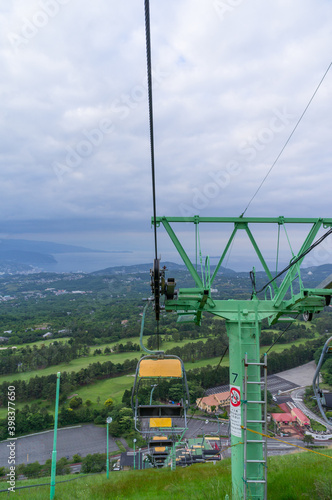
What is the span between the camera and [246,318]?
531cm

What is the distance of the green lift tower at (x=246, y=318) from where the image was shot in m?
4.74

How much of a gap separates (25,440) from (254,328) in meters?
43.0

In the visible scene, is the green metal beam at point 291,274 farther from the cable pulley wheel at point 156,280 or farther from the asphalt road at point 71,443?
the asphalt road at point 71,443

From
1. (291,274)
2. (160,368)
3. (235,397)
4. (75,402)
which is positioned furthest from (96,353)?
(291,274)

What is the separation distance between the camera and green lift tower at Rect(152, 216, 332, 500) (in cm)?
474

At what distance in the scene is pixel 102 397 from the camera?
44.2 meters

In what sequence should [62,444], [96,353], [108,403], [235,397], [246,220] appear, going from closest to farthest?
[235,397], [246,220], [62,444], [108,403], [96,353]

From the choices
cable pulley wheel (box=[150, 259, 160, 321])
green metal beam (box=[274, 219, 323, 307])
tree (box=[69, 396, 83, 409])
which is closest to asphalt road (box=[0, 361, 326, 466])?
tree (box=[69, 396, 83, 409])

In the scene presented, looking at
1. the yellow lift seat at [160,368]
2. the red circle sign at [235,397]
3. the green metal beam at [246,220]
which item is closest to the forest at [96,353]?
the yellow lift seat at [160,368]

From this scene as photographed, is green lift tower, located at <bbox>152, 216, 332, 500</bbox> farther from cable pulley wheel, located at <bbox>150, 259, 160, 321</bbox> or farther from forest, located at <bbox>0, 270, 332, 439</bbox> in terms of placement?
forest, located at <bbox>0, 270, 332, 439</bbox>

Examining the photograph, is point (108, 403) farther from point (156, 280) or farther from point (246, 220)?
point (246, 220)

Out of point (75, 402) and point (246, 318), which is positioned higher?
point (246, 318)

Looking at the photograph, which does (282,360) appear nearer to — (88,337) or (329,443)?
(329,443)

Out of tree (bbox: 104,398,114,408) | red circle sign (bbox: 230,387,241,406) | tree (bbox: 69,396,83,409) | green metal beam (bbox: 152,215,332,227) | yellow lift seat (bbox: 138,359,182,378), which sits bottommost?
tree (bbox: 69,396,83,409)
